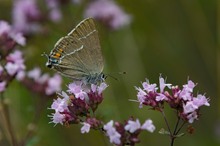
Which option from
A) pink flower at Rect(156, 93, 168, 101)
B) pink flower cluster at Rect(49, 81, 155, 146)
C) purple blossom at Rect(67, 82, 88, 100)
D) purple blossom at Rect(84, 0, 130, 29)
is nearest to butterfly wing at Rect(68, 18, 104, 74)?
pink flower cluster at Rect(49, 81, 155, 146)

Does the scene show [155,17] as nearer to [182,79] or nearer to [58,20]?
[182,79]

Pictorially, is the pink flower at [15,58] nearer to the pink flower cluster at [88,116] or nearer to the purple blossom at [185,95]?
the pink flower cluster at [88,116]

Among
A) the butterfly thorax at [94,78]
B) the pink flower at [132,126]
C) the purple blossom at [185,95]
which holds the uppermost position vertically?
the butterfly thorax at [94,78]

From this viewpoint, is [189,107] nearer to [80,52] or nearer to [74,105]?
[74,105]

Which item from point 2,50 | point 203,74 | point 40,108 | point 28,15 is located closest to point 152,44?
point 203,74

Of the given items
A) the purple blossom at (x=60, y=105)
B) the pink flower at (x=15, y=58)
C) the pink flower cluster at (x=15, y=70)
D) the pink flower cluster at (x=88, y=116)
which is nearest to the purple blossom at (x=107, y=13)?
the pink flower cluster at (x=15, y=70)

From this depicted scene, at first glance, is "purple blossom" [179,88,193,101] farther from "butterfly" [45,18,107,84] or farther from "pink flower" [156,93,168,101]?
"butterfly" [45,18,107,84]
